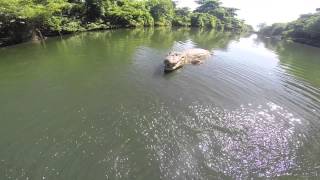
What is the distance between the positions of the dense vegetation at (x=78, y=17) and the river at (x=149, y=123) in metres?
8.00

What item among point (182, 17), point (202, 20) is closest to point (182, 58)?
point (182, 17)

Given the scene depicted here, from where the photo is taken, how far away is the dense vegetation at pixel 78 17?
26875 mm

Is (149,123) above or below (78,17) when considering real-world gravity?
above

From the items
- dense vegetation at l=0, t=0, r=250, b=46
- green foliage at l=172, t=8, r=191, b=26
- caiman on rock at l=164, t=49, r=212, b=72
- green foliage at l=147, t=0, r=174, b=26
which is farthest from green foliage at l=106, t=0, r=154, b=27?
caiman on rock at l=164, t=49, r=212, b=72

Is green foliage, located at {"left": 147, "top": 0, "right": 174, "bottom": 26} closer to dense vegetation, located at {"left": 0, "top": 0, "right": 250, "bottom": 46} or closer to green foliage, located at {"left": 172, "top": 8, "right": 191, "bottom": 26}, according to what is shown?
dense vegetation, located at {"left": 0, "top": 0, "right": 250, "bottom": 46}

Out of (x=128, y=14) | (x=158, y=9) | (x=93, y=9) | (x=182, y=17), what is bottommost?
(x=182, y=17)

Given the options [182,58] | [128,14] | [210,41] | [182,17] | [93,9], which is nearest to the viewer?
[182,58]

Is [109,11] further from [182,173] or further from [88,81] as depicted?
[182,173]

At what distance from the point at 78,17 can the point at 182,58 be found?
2957 cm

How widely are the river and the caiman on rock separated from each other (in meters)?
0.76

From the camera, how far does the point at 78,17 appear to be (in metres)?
44.2

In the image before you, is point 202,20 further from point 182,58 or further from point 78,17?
point 182,58

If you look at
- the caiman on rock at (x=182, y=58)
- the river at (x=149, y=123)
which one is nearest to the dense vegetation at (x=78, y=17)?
the river at (x=149, y=123)

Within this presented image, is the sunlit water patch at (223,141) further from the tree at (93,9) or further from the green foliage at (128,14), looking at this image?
the green foliage at (128,14)
